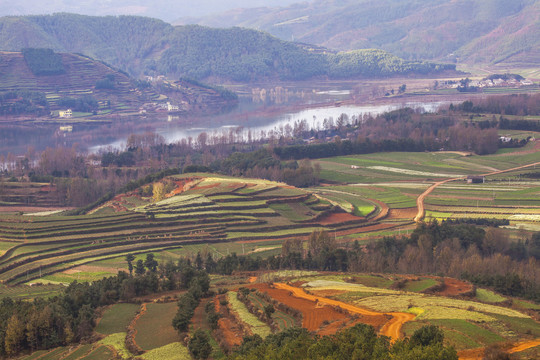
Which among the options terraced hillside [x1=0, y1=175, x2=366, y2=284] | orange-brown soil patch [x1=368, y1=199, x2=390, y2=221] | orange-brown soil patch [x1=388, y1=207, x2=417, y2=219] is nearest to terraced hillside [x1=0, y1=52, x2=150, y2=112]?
terraced hillside [x1=0, y1=175, x2=366, y2=284]

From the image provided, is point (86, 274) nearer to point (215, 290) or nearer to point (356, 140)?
point (215, 290)

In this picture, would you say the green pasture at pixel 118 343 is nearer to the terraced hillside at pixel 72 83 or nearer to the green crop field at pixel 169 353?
the green crop field at pixel 169 353


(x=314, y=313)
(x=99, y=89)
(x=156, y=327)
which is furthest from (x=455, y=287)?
(x=99, y=89)

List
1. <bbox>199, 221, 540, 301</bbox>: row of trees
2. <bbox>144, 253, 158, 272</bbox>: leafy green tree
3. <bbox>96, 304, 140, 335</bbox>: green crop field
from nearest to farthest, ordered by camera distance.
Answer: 1. <bbox>96, 304, 140, 335</bbox>: green crop field
2. <bbox>199, 221, 540, 301</bbox>: row of trees
3. <bbox>144, 253, 158, 272</bbox>: leafy green tree

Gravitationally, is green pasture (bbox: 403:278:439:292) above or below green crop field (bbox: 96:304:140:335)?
above

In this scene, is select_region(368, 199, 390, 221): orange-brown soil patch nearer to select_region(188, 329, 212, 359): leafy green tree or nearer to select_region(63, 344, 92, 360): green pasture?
select_region(63, 344, 92, 360): green pasture

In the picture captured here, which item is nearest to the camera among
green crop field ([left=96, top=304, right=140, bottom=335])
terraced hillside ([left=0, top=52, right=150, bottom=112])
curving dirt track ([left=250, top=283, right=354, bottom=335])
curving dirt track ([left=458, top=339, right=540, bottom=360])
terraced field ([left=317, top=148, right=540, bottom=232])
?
curving dirt track ([left=458, top=339, right=540, bottom=360])

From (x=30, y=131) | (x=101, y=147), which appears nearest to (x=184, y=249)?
(x=101, y=147)

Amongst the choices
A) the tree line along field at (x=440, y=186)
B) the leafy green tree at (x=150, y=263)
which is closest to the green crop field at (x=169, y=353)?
the leafy green tree at (x=150, y=263)
